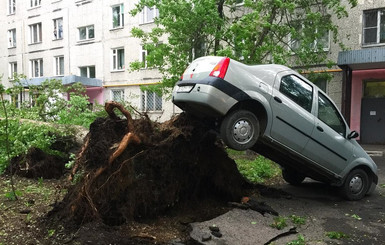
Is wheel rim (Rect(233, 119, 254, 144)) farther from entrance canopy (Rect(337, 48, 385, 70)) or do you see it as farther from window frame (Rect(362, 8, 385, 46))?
window frame (Rect(362, 8, 385, 46))

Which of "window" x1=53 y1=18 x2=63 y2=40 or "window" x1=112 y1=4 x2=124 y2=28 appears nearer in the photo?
"window" x1=112 y1=4 x2=124 y2=28

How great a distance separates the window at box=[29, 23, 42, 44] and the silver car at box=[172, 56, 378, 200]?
2998cm

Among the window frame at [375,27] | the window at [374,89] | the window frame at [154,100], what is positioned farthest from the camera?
the window frame at [154,100]

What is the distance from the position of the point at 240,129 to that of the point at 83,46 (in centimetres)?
2490

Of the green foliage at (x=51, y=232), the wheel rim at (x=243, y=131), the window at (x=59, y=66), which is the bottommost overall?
the green foliage at (x=51, y=232)

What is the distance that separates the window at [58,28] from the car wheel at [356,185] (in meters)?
27.9

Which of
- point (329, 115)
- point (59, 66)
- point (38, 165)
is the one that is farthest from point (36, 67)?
point (329, 115)

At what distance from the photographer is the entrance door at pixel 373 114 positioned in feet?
53.3

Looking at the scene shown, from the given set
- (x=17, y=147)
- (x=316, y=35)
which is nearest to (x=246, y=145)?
(x=17, y=147)

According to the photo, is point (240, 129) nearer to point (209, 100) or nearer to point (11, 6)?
point (209, 100)

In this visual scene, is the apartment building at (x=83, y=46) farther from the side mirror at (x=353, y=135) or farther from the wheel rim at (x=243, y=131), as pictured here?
the wheel rim at (x=243, y=131)

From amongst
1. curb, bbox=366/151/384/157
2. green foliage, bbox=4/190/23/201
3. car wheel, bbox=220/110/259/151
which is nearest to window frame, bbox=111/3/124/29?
curb, bbox=366/151/384/157

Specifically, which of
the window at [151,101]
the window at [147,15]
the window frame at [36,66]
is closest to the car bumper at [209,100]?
the window at [151,101]

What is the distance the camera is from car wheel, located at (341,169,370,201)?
21.2ft
